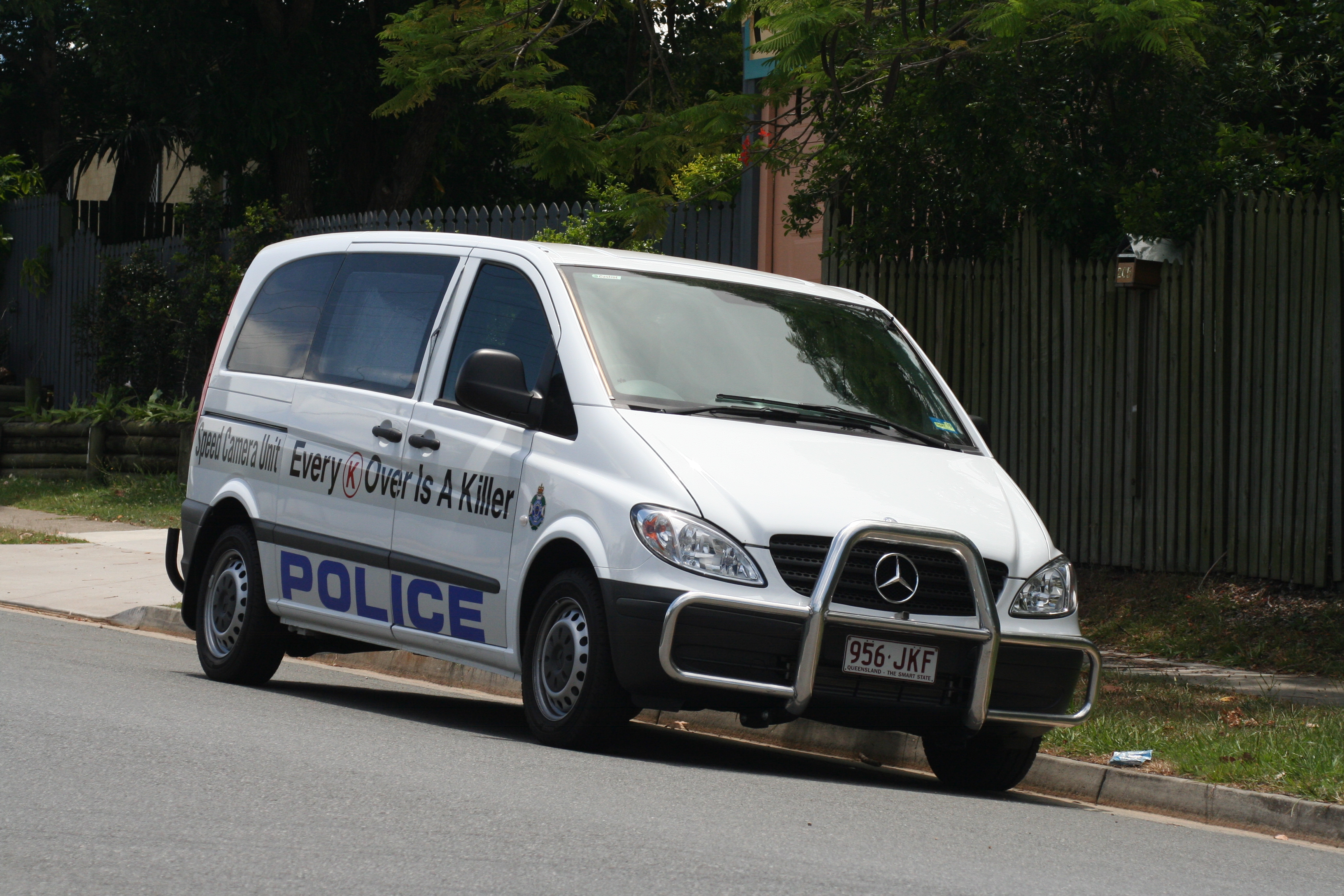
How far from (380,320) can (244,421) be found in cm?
111

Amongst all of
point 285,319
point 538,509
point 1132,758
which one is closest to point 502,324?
point 538,509

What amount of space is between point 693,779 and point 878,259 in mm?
7789

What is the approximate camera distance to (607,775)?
20.4 feet

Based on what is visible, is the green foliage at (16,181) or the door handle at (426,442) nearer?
the door handle at (426,442)

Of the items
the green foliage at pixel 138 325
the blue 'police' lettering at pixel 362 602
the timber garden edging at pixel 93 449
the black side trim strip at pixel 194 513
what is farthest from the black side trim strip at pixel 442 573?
the green foliage at pixel 138 325

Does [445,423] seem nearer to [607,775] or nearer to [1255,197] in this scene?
[607,775]

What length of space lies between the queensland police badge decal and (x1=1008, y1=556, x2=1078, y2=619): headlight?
6.00 ft

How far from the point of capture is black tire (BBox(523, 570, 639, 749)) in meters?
6.49

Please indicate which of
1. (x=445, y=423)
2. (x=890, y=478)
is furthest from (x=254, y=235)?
(x=890, y=478)

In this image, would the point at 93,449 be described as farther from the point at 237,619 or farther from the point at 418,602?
the point at 418,602

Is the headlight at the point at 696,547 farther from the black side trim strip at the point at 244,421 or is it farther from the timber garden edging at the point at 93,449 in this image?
the timber garden edging at the point at 93,449

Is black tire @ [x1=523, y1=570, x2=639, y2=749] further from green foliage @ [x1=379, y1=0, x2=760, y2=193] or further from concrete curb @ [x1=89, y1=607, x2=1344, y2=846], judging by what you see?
green foliage @ [x1=379, y1=0, x2=760, y2=193]

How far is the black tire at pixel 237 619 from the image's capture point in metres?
8.55

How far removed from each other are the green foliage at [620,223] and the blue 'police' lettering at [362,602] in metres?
7.01
